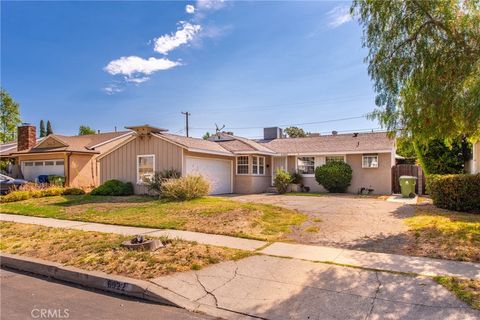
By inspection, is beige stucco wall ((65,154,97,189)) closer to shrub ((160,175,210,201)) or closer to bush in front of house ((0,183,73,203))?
bush in front of house ((0,183,73,203))

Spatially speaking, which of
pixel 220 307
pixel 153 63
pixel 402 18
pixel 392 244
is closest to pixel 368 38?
pixel 402 18

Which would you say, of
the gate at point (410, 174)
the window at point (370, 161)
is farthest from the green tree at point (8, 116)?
the gate at point (410, 174)

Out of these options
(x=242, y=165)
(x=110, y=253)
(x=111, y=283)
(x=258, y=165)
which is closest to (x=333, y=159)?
(x=258, y=165)

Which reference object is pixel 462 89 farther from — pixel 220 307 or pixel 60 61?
pixel 60 61

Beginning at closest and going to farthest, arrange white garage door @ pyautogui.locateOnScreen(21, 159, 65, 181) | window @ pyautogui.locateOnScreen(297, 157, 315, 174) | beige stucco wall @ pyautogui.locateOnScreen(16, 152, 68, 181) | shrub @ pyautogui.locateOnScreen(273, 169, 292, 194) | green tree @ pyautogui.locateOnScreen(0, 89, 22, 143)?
shrub @ pyautogui.locateOnScreen(273, 169, 292, 194) → window @ pyautogui.locateOnScreen(297, 157, 315, 174) → beige stucco wall @ pyautogui.locateOnScreen(16, 152, 68, 181) → white garage door @ pyautogui.locateOnScreen(21, 159, 65, 181) → green tree @ pyautogui.locateOnScreen(0, 89, 22, 143)

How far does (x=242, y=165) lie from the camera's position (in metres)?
22.1

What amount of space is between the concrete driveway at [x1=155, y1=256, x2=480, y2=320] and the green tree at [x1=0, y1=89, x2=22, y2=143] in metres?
33.0

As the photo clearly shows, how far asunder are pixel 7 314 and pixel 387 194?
20.2 m

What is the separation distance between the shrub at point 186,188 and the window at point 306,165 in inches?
403

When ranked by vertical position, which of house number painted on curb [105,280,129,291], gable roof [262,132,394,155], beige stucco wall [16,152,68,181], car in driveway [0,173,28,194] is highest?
gable roof [262,132,394,155]

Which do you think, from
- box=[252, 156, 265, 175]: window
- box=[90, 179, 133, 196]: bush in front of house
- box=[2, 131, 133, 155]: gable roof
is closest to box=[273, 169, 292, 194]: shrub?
box=[252, 156, 265, 175]: window

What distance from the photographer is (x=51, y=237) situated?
8195 mm

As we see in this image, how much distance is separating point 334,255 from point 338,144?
17.7m

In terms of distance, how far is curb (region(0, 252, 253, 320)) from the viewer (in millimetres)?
4371
